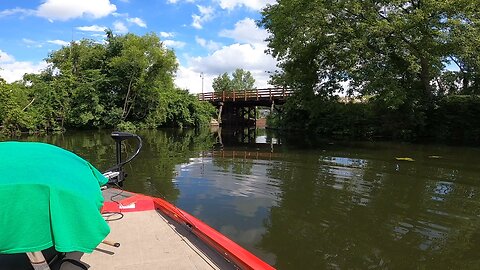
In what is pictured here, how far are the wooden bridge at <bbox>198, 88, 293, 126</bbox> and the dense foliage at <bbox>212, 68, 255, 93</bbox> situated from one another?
83.0 feet

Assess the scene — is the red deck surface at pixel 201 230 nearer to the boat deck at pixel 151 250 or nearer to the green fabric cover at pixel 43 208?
the boat deck at pixel 151 250

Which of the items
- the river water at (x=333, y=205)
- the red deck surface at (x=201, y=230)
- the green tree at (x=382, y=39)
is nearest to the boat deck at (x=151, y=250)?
the red deck surface at (x=201, y=230)

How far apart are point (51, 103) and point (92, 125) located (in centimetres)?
397

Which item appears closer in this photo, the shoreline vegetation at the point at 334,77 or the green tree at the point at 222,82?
the shoreline vegetation at the point at 334,77

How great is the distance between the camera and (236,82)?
92125mm

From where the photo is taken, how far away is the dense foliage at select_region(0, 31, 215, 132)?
3322 centimetres

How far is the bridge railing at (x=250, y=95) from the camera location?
39856mm

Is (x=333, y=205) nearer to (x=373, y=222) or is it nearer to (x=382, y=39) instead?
(x=373, y=222)

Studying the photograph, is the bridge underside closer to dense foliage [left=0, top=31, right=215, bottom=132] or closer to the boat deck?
dense foliage [left=0, top=31, right=215, bottom=132]

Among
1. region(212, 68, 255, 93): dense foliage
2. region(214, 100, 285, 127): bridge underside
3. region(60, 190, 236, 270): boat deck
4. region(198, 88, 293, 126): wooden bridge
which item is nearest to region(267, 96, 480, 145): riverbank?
region(198, 88, 293, 126): wooden bridge

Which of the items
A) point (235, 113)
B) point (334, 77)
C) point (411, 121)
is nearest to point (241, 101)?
point (235, 113)

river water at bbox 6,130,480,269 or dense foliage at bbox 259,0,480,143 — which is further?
dense foliage at bbox 259,0,480,143

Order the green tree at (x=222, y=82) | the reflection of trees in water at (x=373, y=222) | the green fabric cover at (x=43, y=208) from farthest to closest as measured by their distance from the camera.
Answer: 1. the green tree at (x=222, y=82)
2. the reflection of trees in water at (x=373, y=222)
3. the green fabric cover at (x=43, y=208)

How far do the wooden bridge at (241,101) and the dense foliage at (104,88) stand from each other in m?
8.83
